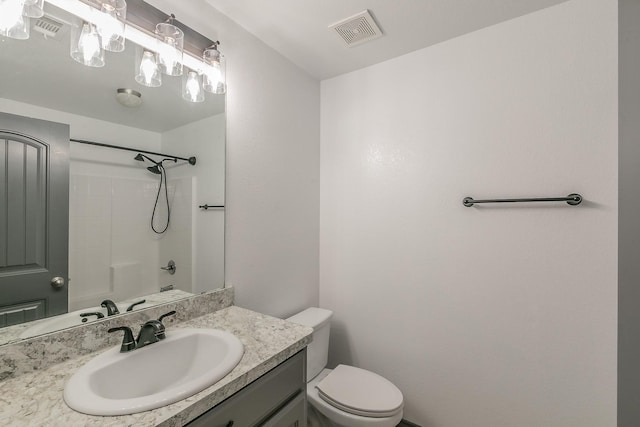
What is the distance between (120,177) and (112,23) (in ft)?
1.81

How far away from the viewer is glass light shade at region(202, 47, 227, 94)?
1.30m

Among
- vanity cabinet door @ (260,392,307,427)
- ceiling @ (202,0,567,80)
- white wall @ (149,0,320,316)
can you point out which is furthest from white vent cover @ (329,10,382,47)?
vanity cabinet door @ (260,392,307,427)

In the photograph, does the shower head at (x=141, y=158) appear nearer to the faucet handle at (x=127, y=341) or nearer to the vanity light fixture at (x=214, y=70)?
the vanity light fixture at (x=214, y=70)

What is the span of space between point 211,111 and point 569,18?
68.7 inches

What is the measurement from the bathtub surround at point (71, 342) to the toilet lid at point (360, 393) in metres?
0.81

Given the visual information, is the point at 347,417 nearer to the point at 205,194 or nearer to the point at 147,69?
the point at 205,194

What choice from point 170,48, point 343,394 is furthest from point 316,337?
point 170,48

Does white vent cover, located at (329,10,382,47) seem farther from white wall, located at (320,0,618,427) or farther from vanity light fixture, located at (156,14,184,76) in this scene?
vanity light fixture, located at (156,14,184,76)

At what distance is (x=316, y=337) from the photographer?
1.68m

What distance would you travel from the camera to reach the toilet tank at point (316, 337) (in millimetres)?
1623

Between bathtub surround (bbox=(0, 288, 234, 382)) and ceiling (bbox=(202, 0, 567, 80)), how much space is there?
1.35m

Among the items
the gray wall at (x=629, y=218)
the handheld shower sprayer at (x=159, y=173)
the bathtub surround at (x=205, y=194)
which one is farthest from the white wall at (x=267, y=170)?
the gray wall at (x=629, y=218)

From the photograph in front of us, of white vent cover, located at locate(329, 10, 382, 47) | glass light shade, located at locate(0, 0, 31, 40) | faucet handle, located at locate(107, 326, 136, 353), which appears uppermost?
white vent cover, located at locate(329, 10, 382, 47)

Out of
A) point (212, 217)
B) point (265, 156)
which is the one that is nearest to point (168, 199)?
point (212, 217)
